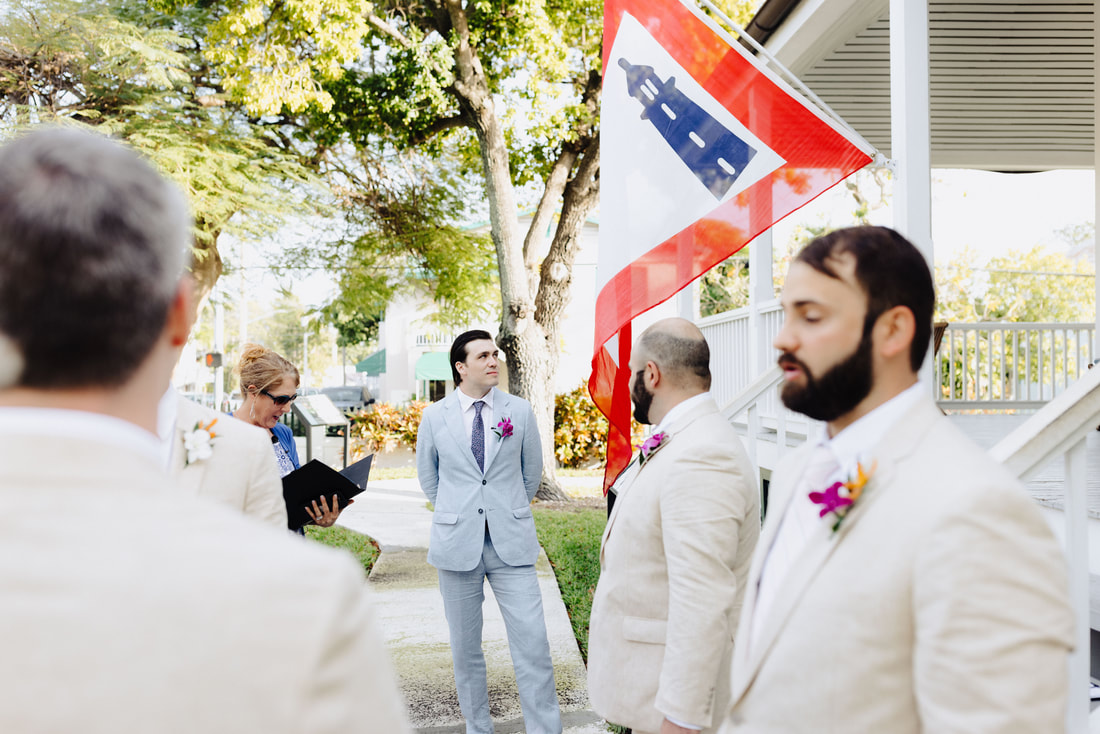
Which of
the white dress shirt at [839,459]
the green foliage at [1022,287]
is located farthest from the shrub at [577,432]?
the green foliage at [1022,287]

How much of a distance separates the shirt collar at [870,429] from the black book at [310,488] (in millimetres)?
2861

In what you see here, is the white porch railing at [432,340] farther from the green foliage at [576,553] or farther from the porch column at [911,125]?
the porch column at [911,125]

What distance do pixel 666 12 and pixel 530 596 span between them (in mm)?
3242

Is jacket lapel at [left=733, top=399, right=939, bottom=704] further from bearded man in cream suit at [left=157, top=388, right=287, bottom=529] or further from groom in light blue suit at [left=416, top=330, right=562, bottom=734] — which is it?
groom in light blue suit at [left=416, top=330, right=562, bottom=734]

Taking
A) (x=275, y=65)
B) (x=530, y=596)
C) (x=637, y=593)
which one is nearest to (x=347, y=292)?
(x=275, y=65)

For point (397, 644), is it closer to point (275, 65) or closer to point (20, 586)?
point (20, 586)

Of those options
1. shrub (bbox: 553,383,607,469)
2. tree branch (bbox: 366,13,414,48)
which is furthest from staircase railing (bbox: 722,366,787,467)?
shrub (bbox: 553,383,607,469)

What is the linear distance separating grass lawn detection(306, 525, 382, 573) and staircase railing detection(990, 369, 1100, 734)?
7677 millimetres

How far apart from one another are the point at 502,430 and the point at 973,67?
18.6ft

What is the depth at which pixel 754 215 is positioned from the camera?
4590mm

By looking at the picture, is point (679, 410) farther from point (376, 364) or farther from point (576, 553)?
point (376, 364)

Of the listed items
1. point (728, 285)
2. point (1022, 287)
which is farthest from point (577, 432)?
point (1022, 287)

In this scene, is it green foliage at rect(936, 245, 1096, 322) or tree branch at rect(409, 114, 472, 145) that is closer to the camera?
tree branch at rect(409, 114, 472, 145)

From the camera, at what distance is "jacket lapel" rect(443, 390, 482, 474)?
5.12 m
